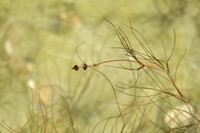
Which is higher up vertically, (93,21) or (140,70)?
Result: (93,21)

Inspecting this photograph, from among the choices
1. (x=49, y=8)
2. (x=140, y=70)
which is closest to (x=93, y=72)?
(x=140, y=70)

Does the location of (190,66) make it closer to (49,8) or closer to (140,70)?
(140,70)

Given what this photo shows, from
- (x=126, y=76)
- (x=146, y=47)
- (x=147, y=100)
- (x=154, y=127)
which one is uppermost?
(x=146, y=47)

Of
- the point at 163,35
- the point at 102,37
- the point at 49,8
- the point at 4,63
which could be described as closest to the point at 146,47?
the point at 163,35

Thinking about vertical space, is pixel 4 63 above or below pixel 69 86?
above

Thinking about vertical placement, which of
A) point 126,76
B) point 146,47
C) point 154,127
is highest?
point 146,47

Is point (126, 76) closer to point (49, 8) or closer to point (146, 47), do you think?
point (146, 47)
